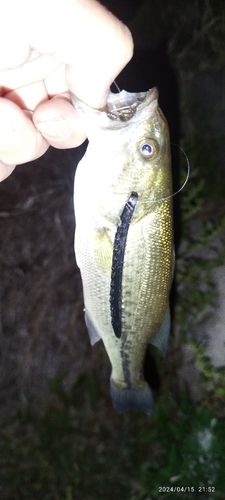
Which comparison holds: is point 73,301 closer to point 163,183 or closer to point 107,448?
point 107,448

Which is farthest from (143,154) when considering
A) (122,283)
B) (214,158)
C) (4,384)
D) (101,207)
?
(4,384)

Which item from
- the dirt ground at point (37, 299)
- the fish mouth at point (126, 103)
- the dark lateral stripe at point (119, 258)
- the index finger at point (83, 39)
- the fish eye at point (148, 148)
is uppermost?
the index finger at point (83, 39)

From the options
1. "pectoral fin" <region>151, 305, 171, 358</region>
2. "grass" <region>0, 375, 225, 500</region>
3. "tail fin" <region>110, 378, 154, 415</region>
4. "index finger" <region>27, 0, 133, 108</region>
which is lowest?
"grass" <region>0, 375, 225, 500</region>

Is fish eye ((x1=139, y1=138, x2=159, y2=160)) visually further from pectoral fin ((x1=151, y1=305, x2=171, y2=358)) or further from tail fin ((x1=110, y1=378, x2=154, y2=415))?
tail fin ((x1=110, y1=378, x2=154, y2=415))

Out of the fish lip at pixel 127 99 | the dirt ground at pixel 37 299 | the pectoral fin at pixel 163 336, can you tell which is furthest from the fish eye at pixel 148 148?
the dirt ground at pixel 37 299

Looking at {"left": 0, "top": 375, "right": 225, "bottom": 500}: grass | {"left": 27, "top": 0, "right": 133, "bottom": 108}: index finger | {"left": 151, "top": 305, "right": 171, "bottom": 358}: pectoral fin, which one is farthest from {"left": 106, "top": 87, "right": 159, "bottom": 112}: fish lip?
{"left": 0, "top": 375, "right": 225, "bottom": 500}: grass

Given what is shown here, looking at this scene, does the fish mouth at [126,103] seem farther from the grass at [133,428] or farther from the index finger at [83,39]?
the grass at [133,428]
